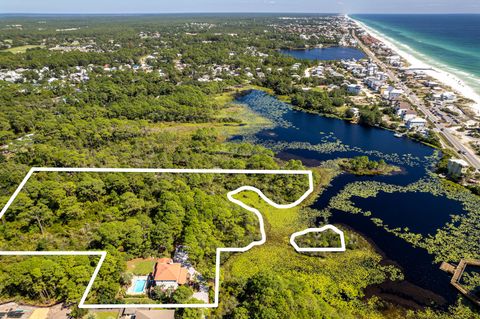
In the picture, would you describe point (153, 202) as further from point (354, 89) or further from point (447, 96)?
point (447, 96)

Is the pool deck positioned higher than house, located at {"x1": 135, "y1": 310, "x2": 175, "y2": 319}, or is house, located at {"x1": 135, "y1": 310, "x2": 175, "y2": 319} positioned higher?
house, located at {"x1": 135, "y1": 310, "x2": 175, "y2": 319}

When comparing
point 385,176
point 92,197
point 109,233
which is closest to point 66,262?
point 109,233

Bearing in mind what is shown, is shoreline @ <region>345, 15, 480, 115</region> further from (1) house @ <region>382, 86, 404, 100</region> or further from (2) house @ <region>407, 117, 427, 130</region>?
(2) house @ <region>407, 117, 427, 130</region>

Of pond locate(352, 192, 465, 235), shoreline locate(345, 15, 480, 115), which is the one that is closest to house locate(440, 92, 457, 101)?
shoreline locate(345, 15, 480, 115)

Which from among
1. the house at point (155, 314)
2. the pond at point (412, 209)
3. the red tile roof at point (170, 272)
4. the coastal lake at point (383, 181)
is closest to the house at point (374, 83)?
the coastal lake at point (383, 181)

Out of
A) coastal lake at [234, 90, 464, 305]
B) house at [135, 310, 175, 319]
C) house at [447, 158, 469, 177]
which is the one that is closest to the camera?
house at [135, 310, 175, 319]
